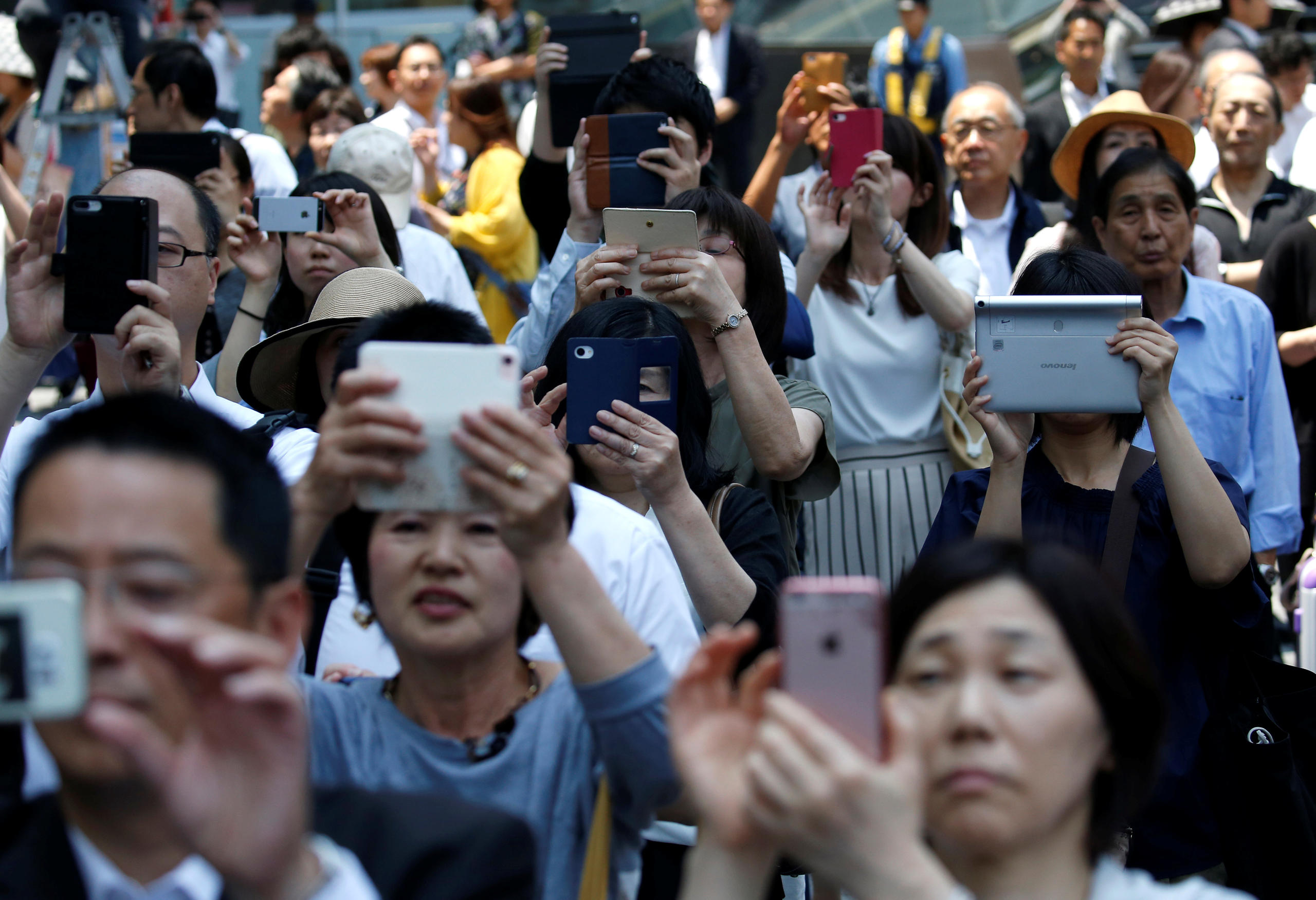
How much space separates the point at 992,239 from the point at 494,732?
13.7 ft

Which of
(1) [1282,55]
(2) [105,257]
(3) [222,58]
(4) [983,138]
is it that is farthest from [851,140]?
(3) [222,58]

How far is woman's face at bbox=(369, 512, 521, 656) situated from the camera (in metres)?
2.06

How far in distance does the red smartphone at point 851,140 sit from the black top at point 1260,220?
2.14m

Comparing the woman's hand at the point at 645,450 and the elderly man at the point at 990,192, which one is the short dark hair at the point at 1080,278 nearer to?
the woman's hand at the point at 645,450

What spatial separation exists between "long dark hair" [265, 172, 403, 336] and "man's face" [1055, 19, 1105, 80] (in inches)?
182

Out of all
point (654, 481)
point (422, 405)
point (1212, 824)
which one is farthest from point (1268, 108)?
point (422, 405)

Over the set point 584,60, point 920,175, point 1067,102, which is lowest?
point 920,175

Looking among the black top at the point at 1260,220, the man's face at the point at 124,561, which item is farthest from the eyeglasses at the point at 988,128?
the man's face at the point at 124,561

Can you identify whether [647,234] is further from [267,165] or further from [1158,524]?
[267,165]

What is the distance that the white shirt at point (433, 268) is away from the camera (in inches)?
199

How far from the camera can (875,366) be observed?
464cm

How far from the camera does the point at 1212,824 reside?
3.13m

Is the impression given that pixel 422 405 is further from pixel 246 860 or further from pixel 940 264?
pixel 940 264

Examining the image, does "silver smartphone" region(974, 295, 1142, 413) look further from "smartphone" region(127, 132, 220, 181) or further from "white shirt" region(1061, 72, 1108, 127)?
"white shirt" region(1061, 72, 1108, 127)
